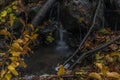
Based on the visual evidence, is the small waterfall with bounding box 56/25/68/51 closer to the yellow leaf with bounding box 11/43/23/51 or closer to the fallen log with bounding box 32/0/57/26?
the fallen log with bounding box 32/0/57/26

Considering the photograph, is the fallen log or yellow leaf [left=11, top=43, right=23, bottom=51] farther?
the fallen log

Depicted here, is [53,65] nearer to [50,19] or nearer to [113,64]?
[50,19]

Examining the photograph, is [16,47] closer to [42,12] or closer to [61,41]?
[42,12]

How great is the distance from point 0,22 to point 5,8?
48 centimetres

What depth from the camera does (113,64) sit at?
128 inches

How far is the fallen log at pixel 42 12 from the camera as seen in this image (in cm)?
698

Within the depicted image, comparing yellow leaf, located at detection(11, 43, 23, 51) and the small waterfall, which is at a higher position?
yellow leaf, located at detection(11, 43, 23, 51)

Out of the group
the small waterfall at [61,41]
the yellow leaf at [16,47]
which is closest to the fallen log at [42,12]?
the small waterfall at [61,41]

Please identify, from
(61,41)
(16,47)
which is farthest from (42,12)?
(16,47)

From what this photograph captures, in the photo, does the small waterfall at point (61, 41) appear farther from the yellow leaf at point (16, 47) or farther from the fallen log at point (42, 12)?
the yellow leaf at point (16, 47)

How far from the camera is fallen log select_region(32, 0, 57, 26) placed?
22.9ft

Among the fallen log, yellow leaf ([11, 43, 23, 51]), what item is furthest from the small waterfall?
yellow leaf ([11, 43, 23, 51])

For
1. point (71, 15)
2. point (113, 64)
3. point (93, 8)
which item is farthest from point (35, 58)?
point (113, 64)

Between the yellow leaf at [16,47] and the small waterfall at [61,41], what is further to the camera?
the small waterfall at [61,41]
